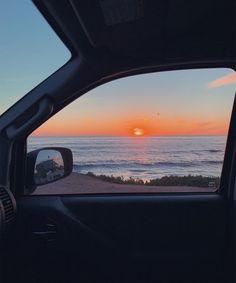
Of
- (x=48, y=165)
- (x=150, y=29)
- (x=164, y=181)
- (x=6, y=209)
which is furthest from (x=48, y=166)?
(x=150, y=29)

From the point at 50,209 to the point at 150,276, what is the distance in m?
0.86

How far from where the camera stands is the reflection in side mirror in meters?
3.10

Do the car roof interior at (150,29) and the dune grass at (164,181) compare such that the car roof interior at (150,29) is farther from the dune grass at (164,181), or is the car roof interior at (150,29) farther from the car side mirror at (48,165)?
the dune grass at (164,181)

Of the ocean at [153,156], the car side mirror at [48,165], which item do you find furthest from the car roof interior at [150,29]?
the car side mirror at [48,165]

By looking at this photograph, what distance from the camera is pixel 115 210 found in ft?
10.8

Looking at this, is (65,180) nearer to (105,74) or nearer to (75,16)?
(105,74)

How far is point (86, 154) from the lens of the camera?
3365 mm

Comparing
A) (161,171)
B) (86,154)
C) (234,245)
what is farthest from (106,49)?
(234,245)

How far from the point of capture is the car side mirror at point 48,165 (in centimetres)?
311

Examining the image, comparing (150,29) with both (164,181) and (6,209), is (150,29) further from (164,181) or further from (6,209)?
(6,209)

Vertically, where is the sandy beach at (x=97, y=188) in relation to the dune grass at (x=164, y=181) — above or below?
below

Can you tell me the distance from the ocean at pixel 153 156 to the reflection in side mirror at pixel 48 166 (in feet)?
0.69

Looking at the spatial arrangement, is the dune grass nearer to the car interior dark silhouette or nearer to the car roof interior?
the car interior dark silhouette

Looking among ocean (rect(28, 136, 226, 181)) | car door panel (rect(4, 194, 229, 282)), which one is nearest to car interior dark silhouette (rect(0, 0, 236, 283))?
car door panel (rect(4, 194, 229, 282))
